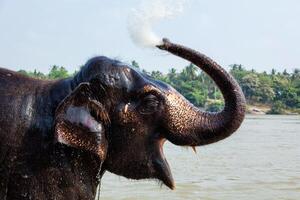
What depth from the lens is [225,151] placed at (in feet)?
67.8

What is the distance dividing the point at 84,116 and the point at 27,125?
241 millimetres

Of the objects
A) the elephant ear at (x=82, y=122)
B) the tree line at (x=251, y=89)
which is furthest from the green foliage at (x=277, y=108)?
the elephant ear at (x=82, y=122)

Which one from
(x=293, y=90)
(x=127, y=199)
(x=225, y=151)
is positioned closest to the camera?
(x=127, y=199)

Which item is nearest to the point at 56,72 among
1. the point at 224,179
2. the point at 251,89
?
the point at 251,89

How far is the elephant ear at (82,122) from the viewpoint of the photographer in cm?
266

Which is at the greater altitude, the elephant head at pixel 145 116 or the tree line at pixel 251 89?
the tree line at pixel 251 89

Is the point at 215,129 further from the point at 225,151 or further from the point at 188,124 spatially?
the point at 225,151

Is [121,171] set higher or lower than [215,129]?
lower

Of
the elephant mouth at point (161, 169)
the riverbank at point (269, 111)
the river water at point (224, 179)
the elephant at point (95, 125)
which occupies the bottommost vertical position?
the river water at point (224, 179)

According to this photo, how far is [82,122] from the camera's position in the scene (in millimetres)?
2697

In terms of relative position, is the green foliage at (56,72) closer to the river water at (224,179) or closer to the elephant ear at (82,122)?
the river water at (224,179)

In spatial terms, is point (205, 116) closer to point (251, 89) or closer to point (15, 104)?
point (15, 104)

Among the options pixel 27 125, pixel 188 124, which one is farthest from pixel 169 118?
pixel 27 125

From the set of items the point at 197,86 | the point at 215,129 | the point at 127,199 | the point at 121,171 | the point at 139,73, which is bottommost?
the point at 127,199
